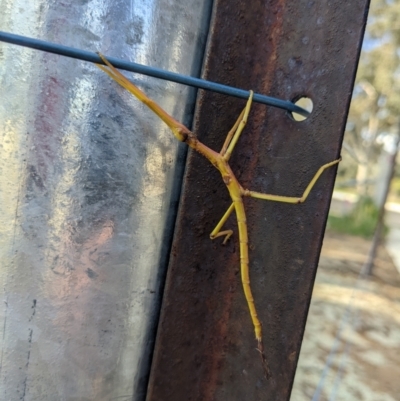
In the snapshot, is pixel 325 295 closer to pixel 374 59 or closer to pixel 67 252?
pixel 67 252

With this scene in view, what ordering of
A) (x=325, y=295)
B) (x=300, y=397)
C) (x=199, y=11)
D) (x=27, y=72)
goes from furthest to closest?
1. (x=325, y=295)
2. (x=300, y=397)
3. (x=199, y=11)
4. (x=27, y=72)

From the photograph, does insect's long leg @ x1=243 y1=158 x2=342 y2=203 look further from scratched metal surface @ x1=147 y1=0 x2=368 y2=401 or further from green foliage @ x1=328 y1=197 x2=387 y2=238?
green foliage @ x1=328 y1=197 x2=387 y2=238

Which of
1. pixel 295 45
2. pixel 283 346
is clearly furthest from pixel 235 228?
pixel 295 45

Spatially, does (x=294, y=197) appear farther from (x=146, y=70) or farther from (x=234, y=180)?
(x=146, y=70)

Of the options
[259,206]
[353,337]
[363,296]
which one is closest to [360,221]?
[363,296]

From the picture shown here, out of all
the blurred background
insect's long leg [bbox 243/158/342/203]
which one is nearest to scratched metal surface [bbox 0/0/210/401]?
insect's long leg [bbox 243/158/342/203]
